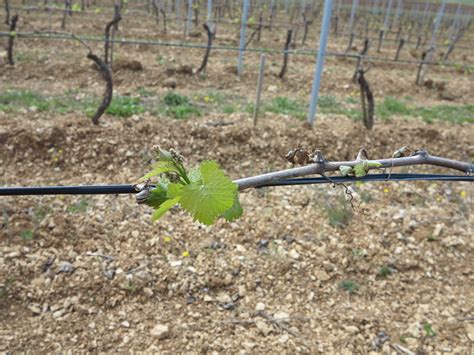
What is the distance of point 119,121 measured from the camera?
5.56 m

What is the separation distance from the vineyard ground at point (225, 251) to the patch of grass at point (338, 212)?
0.07 ft

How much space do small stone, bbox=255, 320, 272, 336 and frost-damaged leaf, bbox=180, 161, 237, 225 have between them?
2.09m

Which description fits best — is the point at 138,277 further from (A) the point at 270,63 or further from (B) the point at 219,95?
(A) the point at 270,63

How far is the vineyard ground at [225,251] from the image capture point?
2840 mm

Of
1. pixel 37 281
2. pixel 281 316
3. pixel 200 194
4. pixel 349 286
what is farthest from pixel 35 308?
pixel 200 194

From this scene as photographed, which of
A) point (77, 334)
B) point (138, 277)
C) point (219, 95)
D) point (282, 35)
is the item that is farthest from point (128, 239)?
point (282, 35)

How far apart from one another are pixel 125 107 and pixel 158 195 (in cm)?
525

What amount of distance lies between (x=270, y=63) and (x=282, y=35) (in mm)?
6675

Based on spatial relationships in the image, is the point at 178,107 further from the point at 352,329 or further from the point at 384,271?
the point at 352,329

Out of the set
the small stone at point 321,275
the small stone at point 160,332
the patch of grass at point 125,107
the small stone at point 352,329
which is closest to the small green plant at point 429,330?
the small stone at point 352,329

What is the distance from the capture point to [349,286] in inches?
129

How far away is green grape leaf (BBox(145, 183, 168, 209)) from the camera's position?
1029mm

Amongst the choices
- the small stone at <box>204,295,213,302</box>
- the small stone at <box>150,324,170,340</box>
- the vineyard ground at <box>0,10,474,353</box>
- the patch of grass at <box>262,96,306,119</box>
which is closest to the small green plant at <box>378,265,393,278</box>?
the vineyard ground at <box>0,10,474,353</box>

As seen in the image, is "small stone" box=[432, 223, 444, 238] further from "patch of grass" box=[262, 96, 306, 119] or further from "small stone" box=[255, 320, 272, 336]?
"patch of grass" box=[262, 96, 306, 119]
